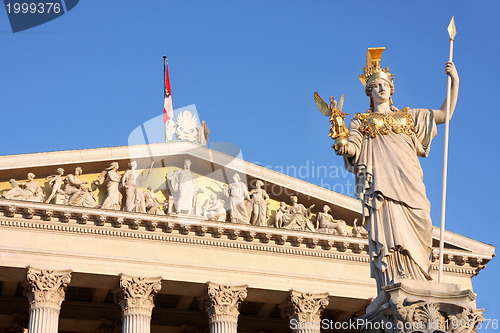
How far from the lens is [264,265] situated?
3297cm

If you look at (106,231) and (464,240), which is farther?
(464,240)

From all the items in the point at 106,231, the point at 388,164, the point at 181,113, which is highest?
the point at 181,113

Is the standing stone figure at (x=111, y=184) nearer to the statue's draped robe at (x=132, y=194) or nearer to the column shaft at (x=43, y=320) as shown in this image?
the statue's draped robe at (x=132, y=194)

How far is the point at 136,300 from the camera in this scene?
3112 cm

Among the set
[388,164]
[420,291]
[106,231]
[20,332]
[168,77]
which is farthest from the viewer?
[168,77]

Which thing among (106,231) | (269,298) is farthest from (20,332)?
(269,298)

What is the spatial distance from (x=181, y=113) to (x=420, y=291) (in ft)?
94.9

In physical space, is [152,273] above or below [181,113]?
below

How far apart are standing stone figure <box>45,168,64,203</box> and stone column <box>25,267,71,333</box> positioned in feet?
8.20

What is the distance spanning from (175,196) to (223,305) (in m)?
3.88

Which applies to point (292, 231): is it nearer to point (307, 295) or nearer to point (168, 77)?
point (307, 295)

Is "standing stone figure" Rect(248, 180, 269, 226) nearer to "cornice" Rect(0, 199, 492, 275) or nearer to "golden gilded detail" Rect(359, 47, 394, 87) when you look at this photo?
"cornice" Rect(0, 199, 492, 275)

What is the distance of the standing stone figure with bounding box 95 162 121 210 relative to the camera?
106 feet

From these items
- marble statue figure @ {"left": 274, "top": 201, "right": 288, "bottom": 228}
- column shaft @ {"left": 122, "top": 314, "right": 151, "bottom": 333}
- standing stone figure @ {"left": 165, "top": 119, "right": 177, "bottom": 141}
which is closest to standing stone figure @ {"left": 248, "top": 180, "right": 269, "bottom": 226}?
marble statue figure @ {"left": 274, "top": 201, "right": 288, "bottom": 228}
